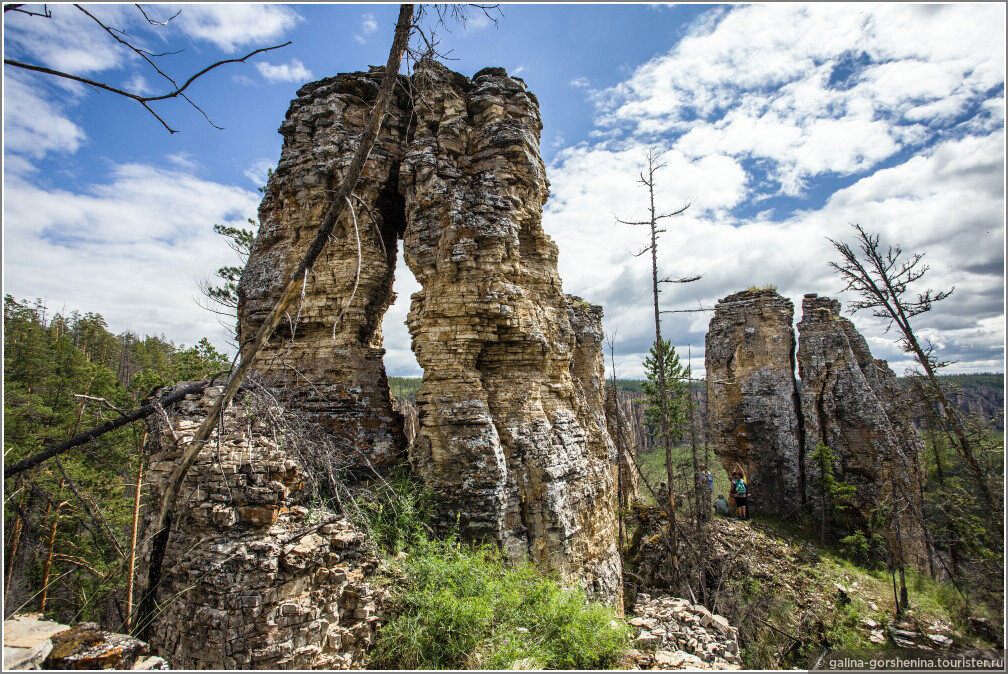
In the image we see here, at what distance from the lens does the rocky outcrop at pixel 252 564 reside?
16.5ft

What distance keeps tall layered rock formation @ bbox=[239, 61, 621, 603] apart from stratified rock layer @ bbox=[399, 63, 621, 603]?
34 mm

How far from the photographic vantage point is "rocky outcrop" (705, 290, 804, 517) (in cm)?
1931

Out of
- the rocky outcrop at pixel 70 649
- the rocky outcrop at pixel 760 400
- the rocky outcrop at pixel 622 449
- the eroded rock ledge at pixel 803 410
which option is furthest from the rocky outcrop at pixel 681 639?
the eroded rock ledge at pixel 803 410

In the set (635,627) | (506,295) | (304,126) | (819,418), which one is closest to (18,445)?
(304,126)

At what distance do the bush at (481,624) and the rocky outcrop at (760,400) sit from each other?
15.9 metres

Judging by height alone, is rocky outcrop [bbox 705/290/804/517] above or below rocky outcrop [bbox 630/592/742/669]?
above

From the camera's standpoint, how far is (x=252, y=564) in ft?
17.0

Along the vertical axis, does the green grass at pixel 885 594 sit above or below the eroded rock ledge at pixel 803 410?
below

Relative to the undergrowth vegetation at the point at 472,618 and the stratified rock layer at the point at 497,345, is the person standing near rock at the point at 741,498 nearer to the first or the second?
the stratified rock layer at the point at 497,345

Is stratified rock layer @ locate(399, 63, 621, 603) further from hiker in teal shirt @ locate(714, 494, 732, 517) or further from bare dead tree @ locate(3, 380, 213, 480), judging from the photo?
hiker in teal shirt @ locate(714, 494, 732, 517)

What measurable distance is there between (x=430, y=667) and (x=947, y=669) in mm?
6820

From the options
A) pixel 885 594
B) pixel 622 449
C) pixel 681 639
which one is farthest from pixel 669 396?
pixel 681 639

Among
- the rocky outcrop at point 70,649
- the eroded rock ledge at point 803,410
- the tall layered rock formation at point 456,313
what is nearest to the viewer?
the rocky outcrop at point 70,649

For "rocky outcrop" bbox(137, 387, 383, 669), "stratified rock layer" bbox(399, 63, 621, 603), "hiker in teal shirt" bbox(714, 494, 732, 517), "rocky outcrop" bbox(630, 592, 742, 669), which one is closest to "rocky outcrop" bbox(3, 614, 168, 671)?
"rocky outcrop" bbox(137, 387, 383, 669)
